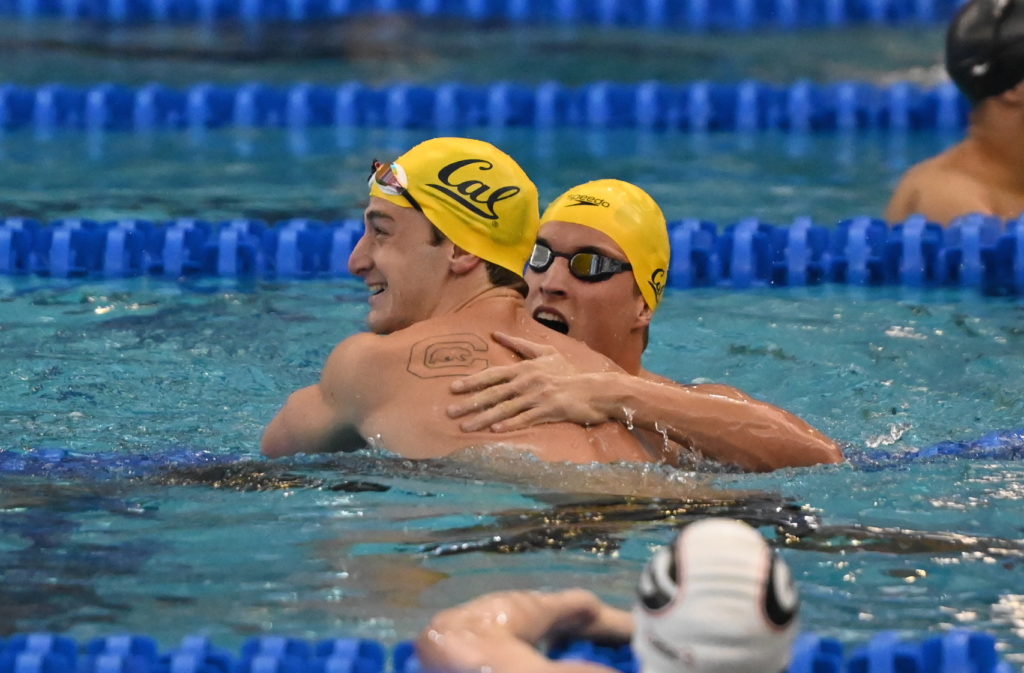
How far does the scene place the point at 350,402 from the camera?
11.9 feet

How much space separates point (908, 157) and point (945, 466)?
413 cm

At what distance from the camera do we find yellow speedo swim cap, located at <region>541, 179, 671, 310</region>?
4.23m

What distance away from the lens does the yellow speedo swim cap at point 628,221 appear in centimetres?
423

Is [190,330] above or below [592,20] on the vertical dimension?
below

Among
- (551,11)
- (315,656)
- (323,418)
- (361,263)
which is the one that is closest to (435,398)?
(323,418)

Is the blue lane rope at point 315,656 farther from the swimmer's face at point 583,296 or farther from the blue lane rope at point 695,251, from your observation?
the blue lane rope at point 695,251

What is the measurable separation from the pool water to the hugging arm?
77mm

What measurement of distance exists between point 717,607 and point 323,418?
76.4 inches

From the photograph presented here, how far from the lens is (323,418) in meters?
3.70

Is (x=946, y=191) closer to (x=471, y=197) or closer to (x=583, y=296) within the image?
(x=583, y=296)

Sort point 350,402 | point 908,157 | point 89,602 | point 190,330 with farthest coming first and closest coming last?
point 908,157 < point 190,330 < point 350,402 < point 89,602

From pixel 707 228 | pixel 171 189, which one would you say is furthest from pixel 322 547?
pixel 171 189

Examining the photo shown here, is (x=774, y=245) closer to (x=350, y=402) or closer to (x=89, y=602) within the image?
(x=350, y=402)

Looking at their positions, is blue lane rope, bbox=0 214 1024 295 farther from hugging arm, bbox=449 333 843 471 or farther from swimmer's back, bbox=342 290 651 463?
swimmer's back, bbox=342 290 651 463
